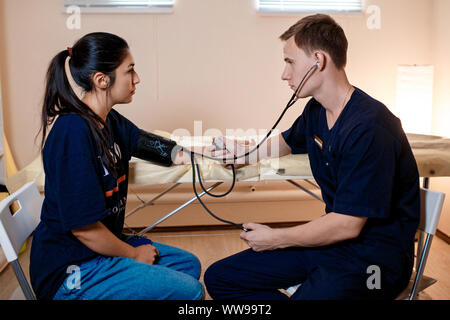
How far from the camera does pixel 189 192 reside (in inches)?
109

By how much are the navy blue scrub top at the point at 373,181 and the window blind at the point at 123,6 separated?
5.85ft

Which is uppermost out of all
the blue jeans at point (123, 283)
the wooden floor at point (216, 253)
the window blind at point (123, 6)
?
the window blind at point (123, 6)

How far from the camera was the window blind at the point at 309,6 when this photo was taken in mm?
2766

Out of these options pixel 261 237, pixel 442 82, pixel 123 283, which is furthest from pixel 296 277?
pixel 442 82

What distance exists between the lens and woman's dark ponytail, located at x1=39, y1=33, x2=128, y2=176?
44.6 inches

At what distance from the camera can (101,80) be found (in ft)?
3.93

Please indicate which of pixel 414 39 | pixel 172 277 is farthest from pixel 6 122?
pixel 414 39

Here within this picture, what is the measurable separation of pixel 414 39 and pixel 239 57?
120 centimetres

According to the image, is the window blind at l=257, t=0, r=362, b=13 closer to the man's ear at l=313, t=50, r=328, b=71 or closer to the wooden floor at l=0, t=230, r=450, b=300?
the wooden floor at l=0, t=230, r=450, b=300

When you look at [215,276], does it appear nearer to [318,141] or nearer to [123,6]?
[318,141]

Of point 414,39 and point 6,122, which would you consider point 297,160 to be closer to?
point 414,39

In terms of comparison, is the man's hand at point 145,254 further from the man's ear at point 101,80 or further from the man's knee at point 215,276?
the man's ear at point 101,80

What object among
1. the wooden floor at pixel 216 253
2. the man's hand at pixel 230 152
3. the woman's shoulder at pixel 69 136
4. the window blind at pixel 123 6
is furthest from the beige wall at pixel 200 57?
the woman's shoulder at pixel 69 136

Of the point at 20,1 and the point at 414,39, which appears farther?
the point at 414,39
